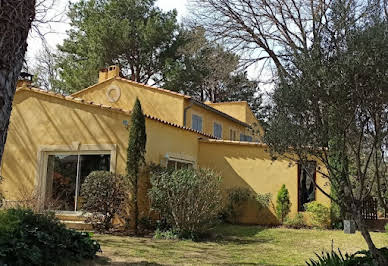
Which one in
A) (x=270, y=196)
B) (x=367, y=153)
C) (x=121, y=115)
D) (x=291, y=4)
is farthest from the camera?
(x=291, y=4)

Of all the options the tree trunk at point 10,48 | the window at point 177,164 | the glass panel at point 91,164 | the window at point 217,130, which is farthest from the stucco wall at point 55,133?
the tree trunk at point 10,48

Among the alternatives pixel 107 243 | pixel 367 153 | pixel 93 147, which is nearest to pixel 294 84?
pixel 367 153

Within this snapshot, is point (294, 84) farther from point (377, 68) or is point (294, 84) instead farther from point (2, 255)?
point (2, 255)

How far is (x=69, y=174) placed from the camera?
45.4ft

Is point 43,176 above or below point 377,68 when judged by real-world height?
below

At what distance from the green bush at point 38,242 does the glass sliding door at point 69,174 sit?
5.64m

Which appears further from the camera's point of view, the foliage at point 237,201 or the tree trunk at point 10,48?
the foliage at point 237,201

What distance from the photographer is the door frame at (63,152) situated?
1318 cm

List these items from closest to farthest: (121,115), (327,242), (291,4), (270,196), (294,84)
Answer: (294,84)
(327,242)
(121,115)
(270,196)
(291,4)

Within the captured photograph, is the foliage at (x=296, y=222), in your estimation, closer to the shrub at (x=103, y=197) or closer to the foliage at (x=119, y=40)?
the shrub at (x=103, y=197)

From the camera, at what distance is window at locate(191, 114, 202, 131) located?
20.1m

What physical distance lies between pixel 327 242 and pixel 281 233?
6.60ft

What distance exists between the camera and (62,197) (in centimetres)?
1385

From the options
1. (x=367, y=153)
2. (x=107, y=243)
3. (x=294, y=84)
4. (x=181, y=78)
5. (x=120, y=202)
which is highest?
(x=181, y=78)
